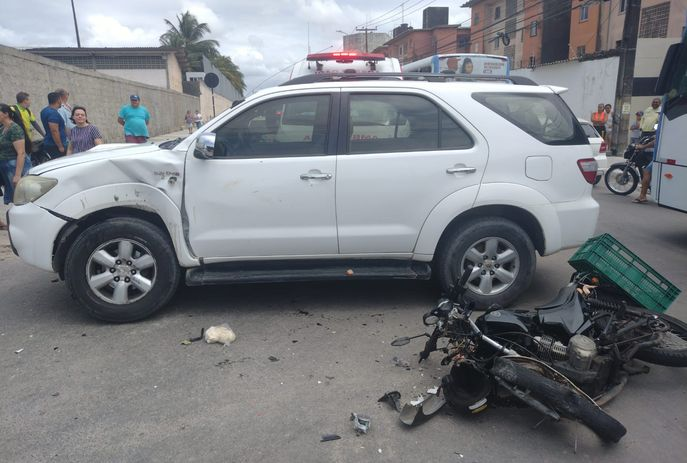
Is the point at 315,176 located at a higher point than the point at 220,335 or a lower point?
higher

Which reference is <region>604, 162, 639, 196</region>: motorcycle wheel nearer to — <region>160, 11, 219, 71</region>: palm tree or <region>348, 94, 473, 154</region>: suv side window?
<region>348, 94, 473, 154</region>: suv side window

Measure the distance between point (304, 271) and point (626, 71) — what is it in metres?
17.6

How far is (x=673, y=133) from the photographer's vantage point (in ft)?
23.0

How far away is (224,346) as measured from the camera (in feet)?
13.2

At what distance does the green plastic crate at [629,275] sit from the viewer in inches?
150

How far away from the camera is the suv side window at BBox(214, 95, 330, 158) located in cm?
436

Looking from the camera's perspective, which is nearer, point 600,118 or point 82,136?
point 82,136

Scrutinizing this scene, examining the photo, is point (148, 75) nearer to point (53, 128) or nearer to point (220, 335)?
point (53, 128)

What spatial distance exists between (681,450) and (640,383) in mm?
707

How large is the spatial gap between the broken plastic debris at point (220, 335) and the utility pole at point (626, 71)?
1797 cm

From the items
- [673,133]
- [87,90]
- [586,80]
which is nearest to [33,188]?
[673,133]

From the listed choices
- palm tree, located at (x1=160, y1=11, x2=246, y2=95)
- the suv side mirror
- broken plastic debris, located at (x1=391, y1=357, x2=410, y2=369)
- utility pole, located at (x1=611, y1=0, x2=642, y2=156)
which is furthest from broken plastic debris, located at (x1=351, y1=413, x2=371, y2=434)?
palm tree, located at (x1=160, y1=11, x2=246, y2=95)

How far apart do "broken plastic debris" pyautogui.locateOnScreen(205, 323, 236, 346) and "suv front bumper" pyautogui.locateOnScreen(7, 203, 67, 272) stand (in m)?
1.39

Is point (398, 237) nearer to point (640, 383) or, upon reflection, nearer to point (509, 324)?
point (509, 324)
